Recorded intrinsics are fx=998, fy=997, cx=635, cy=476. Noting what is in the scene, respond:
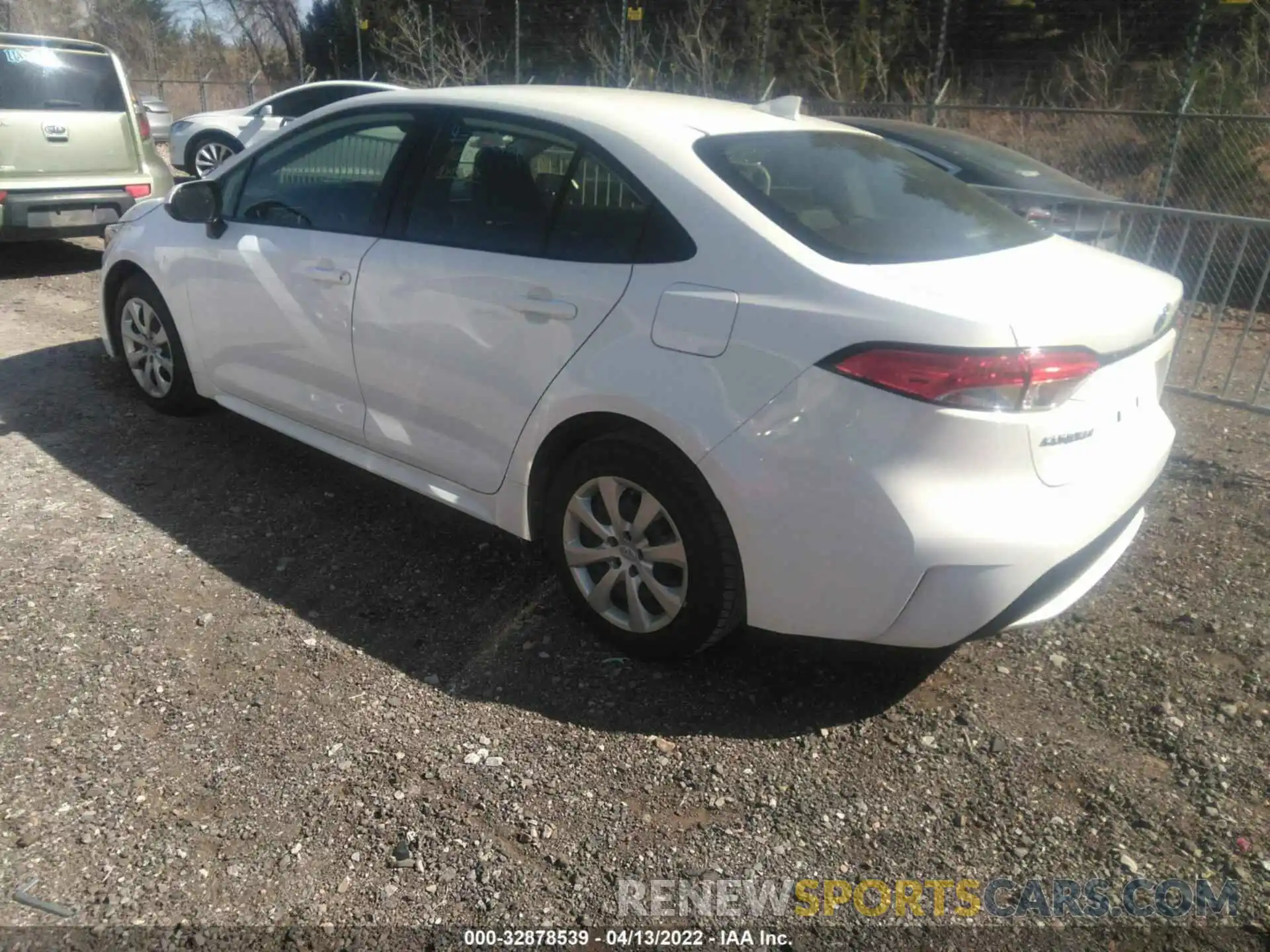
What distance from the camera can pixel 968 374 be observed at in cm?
243

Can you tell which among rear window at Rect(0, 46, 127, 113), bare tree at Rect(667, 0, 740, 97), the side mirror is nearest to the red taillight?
the side mirror

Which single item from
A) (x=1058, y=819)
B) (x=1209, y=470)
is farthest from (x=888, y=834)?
(x=1209, y=470)

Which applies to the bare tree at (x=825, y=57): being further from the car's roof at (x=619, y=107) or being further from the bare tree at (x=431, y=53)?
the car's roof at (x=619, y=107)

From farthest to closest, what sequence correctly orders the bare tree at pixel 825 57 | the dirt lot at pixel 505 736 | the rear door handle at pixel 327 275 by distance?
the bare tree at pixel 825 57 → the rear door handle at pixel 327 275 → the dirt lot at pixel 505 736

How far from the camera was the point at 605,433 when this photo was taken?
303 cm

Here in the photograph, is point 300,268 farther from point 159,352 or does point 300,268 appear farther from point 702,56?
point 702,56

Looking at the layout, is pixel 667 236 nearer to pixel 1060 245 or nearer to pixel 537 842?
pixel 1060 245

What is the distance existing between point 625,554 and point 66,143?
24.0 feet

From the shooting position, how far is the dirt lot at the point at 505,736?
2396 millimetres

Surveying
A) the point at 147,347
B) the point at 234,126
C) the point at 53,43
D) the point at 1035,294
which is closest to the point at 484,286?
the point at 1035,294

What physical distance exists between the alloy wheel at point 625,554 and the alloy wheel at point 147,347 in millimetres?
2681

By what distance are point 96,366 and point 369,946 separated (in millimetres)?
4784

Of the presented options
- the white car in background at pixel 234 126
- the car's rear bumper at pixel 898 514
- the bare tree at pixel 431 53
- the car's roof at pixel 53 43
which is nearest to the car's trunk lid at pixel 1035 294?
the car's rear bumper at pixel 898 514

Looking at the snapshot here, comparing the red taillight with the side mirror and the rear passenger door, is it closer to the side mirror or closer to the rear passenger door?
the rear passenger door
